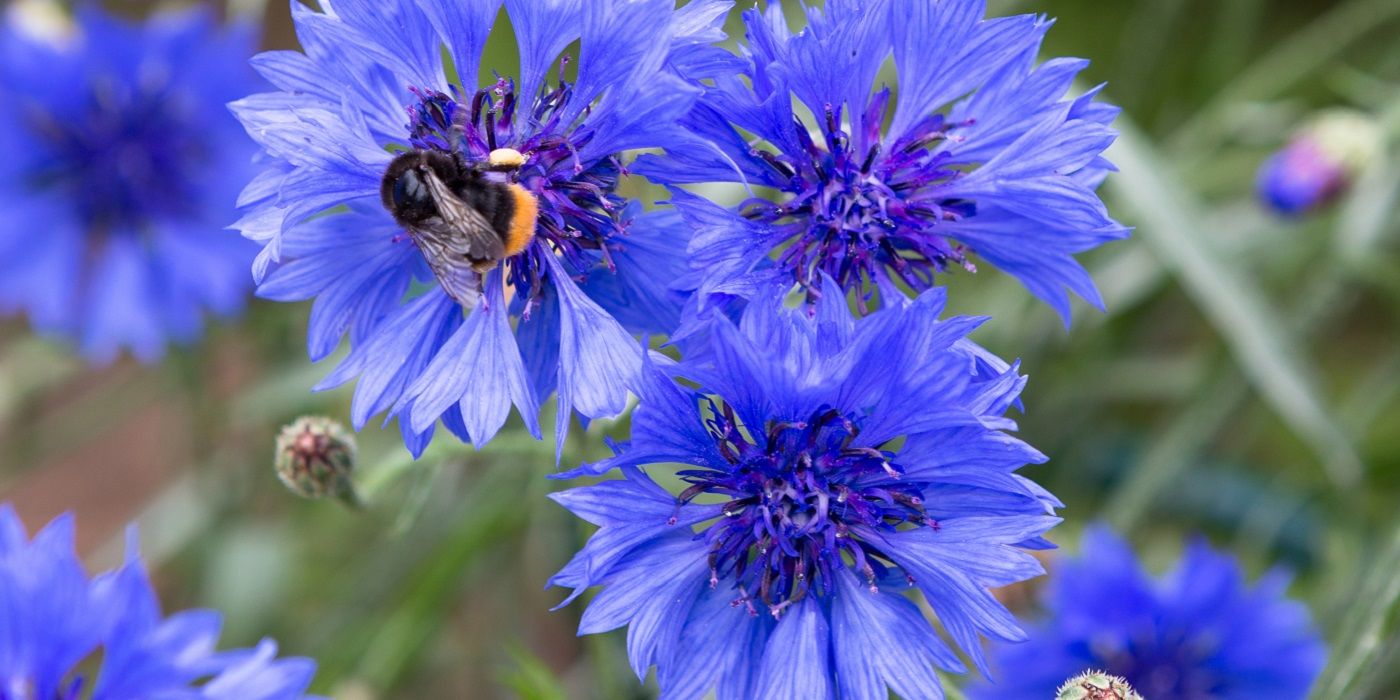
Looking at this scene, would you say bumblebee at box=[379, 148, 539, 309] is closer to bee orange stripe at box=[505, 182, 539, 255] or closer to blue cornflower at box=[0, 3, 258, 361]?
bee orange stripe at box=[505, 182, 539, 255]

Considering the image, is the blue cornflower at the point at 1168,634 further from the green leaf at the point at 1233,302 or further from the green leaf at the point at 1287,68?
the green leaf at the point at 1287,68

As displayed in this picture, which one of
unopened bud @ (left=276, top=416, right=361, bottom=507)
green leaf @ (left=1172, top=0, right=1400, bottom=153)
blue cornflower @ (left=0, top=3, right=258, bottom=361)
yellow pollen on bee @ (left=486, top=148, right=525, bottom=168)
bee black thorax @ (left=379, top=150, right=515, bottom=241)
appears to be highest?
blue cornflower @ (left=0, top=3, right=258, bottom=361)

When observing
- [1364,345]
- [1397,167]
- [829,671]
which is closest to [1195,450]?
[1397,167]

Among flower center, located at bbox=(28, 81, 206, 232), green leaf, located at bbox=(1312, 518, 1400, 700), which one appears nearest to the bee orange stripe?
green leaf, located at bbox=(1312, 518, 1400, 700)

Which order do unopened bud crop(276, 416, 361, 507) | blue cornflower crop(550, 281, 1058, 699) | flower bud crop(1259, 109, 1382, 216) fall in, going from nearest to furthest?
1. blue cornflower crop(550, 281, 1058, 699)
2. unopened bud crop(276, 416, 361, 507)
3. flower bud crop(1259, 109, 1382, 216)

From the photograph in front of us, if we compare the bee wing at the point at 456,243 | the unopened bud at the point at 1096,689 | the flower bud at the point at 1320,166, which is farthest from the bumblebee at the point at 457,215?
the flower bud at the point at 1320,166

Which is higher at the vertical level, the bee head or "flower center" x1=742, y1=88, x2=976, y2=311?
the bee head

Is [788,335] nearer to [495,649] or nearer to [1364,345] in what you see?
[495,649]
